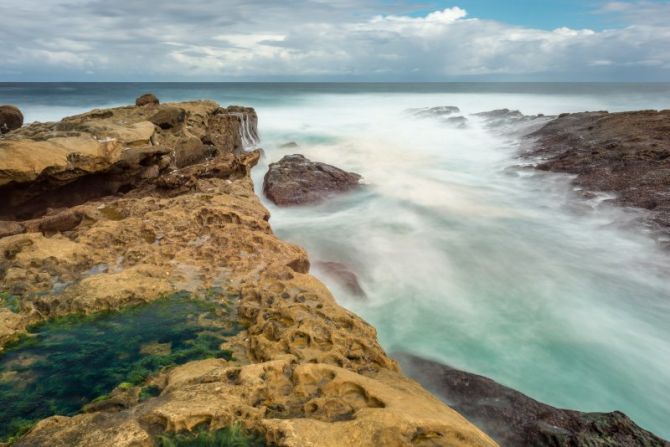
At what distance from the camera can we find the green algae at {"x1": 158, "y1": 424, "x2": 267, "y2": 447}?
2557 mm

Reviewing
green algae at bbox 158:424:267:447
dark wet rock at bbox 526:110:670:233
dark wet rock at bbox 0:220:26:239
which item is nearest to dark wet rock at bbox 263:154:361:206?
dark wet rock at bbox 0:220:26:239

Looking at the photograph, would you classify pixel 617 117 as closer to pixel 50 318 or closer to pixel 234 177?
pixel 234 177

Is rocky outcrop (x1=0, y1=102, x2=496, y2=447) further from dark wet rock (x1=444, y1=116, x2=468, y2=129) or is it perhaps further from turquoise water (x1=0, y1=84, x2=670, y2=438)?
dark wet rock (x1=444, y1=116, x2=468, y2=129)

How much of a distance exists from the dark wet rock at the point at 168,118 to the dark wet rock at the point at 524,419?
26.5 ft

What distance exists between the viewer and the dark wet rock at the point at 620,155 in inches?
409

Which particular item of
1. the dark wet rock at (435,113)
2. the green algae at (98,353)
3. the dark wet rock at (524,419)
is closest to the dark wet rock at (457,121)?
the dark wet rock at (435,113)

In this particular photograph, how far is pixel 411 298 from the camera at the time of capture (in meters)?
7.20

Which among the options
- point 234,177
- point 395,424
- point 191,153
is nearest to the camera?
point 395,424

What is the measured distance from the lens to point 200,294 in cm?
473

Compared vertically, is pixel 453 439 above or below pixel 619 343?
above

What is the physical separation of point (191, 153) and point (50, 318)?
6400mm

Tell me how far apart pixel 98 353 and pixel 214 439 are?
1.76 m

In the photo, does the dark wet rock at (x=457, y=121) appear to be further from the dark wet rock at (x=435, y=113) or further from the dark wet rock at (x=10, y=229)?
the dark wet rock at (x=10, y=229)

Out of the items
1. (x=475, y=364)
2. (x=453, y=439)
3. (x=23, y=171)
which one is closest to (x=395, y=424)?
(x=453, y=439)
